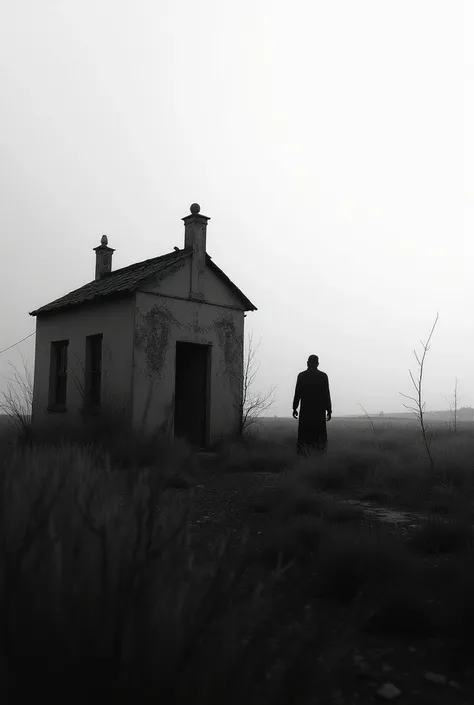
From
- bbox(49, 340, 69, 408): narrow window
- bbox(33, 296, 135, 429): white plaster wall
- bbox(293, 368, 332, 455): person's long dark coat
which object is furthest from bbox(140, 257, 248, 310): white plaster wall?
bbox(49, 340, 69, 408): narrow window

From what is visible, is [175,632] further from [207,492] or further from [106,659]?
[207,492]

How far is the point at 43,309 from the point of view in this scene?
48.3 feet

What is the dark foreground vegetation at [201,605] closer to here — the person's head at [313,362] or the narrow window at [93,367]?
the person's head at [313,362]

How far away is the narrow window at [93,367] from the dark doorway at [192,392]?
1.89 meters

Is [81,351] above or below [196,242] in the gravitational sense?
below

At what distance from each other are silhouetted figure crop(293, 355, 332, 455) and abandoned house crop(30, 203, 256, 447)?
2584mm

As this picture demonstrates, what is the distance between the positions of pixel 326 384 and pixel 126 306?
4559 mm

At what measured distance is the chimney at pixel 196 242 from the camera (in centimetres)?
1275

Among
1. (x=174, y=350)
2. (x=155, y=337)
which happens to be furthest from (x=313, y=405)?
→ (x=155, y=337)

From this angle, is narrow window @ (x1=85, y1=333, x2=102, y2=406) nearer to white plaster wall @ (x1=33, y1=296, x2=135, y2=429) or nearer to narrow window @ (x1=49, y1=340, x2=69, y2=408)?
white plaster wall @ (x1=33, y1=296, x2=135, y2=429)

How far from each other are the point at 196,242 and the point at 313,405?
4.83m

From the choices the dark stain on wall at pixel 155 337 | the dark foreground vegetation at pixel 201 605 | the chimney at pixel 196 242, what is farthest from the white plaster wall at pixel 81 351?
the dark foreground vegetation at pixel 201 605

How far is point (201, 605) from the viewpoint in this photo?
1.76m

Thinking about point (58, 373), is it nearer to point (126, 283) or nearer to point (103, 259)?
point (103, 259)
